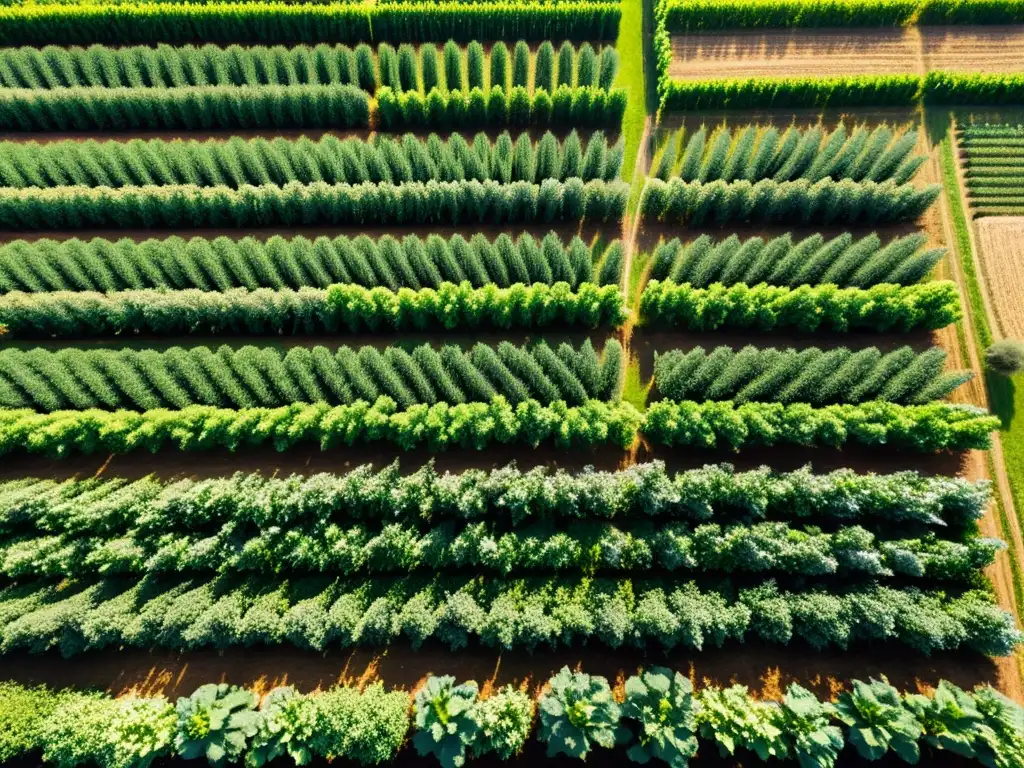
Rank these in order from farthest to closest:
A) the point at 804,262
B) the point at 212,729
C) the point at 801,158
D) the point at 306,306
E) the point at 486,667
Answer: the point at 801,158, the point at 804,262, the point at 306,306, the point at 486,667, the point at 212,729

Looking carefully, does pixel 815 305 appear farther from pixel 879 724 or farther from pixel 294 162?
pixel 294 162

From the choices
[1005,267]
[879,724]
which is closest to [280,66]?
[1005,267]

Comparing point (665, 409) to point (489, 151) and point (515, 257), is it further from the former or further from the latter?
point (489, 151)

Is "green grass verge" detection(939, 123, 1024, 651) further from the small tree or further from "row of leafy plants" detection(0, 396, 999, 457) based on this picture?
"row of leafy plants" detection(0, 396, 999, 457)

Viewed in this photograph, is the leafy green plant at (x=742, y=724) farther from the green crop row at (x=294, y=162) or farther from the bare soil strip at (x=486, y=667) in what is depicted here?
the green crop row at (x=294, y=162)

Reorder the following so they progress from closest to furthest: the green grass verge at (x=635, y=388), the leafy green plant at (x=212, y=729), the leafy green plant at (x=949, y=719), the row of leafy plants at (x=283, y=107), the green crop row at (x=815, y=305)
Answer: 1. the leafy green plant at (x=212, y=729)
2. the leafy green plant at (x=949, y=719)
3. the green crop row at (x=815, y=305)
4. the green grass verge at (x=635, y=388)
5. the row of leafy plants at (x=283, y=107)

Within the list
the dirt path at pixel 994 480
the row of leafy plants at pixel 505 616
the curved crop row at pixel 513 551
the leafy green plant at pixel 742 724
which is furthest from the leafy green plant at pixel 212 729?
the dirt path at pixel 994 480
